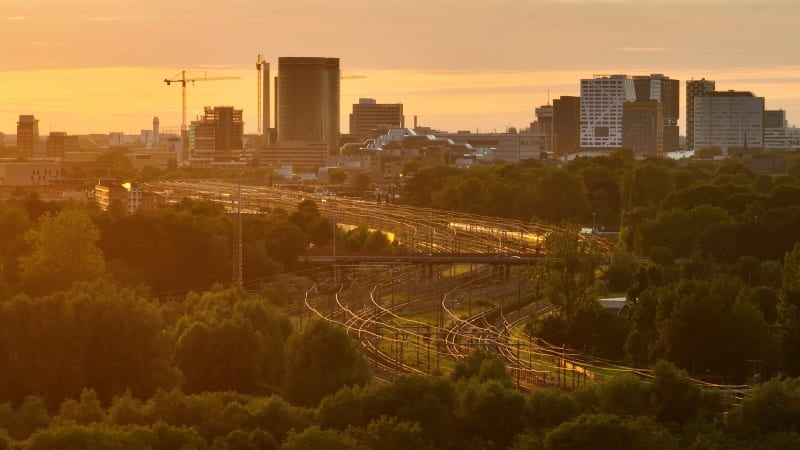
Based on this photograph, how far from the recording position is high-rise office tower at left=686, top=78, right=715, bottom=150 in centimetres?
17750

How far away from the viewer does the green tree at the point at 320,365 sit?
32.2m

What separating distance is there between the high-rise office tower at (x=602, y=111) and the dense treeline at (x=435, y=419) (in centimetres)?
14499

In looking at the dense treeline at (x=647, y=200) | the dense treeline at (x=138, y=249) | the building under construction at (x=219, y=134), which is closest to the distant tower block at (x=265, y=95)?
the building under construction at (x=219, y=134)

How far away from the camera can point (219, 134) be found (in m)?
173

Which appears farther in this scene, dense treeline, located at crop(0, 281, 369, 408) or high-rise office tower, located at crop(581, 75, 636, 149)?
high-rise office tower, located at crop(581, 75, 636, 149)

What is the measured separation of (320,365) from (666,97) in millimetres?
165072

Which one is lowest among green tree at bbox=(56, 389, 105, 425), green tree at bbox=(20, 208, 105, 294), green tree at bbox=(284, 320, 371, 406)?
green tree at bbox=(56, 389, 105, 425)

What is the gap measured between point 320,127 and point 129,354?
138 metres

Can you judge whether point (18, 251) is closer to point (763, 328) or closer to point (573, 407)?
point (763, 328)

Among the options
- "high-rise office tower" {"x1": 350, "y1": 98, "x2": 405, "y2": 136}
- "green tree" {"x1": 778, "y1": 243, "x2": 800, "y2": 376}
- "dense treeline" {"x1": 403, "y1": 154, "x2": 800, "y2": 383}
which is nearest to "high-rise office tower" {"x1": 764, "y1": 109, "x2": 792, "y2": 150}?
"high-rise office tower" {"x1": 350, "y1": 98, "x2": 405, "y2": 136}

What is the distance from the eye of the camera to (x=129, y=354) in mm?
33781

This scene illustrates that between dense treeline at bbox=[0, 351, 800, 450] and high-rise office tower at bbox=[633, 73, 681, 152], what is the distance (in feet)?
500

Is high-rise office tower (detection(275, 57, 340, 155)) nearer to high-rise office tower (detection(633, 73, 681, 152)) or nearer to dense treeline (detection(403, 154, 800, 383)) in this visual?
high-rise office tower (detection(633, 73, 681, 152))

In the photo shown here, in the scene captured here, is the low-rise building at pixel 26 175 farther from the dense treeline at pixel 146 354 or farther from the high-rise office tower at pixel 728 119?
the high-rise office tower at pixel 728 119
